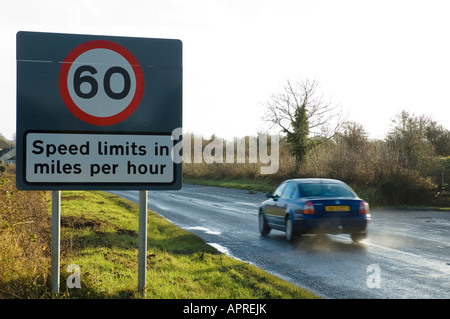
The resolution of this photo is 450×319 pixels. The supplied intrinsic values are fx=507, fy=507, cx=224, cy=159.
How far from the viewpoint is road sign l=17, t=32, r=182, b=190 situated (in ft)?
16.6

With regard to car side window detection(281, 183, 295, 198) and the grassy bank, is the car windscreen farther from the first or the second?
the grassy bank

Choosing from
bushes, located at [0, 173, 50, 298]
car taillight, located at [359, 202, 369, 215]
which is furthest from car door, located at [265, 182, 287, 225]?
bushes, located at [0, 173, 50, 298]

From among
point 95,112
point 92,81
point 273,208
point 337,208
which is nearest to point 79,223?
point 273,208

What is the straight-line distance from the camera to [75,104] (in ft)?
16.8

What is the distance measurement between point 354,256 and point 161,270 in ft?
15.5

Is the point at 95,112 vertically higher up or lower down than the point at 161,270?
higher up

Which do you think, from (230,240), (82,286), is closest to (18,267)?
(82,286)

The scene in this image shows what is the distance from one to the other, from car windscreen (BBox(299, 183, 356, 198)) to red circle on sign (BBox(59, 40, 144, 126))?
8286mm

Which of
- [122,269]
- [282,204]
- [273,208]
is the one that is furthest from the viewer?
Answer: [273,208]

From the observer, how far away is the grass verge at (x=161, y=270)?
6000mm

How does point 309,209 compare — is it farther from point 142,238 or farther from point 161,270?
point 142,238

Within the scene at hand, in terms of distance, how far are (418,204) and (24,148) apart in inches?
974

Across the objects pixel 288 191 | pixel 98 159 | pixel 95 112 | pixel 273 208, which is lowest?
pixel 273 208
